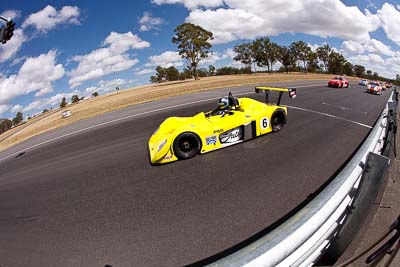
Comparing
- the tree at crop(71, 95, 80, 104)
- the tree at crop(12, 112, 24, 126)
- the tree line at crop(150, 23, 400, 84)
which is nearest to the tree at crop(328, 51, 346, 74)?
the tree line at crop(150, 23, 400, 84)

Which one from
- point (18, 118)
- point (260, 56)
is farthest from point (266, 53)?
point (18, 118)

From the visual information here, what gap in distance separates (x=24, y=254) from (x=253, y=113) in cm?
600

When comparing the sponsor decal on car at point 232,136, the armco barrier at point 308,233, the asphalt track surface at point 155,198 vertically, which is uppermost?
→ the sponsor decal on car at point 232,136

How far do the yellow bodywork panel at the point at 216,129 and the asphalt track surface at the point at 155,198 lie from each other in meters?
0.25

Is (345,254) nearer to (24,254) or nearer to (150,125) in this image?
(24,254)

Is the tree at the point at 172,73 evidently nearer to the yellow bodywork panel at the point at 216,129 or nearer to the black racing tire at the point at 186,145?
the yellow bodywork panel at the point at 216,129

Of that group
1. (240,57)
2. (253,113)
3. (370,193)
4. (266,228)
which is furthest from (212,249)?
(240,57)

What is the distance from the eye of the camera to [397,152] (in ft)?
19.2

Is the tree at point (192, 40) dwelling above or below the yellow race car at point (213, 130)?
above

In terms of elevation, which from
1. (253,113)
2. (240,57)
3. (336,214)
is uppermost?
(240,57)

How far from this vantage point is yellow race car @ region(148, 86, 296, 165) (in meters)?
6.36

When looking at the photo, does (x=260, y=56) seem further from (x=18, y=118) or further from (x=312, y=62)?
(x=18, y=118)

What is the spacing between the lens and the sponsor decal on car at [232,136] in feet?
22.8

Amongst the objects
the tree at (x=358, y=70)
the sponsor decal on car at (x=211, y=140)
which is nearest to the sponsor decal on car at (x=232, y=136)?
the sponsor decal on car at (x=211, y=140)
